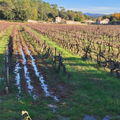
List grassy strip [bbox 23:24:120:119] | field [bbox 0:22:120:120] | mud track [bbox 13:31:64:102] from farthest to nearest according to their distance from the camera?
mud track [bbox 13:31:64:102] < grassy strip [bbox 23:24:120:119] < field [bbox 0:22:120:120]

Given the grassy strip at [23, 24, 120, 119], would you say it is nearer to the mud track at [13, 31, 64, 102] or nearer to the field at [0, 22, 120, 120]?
the field at [0, 22, 120, 120]

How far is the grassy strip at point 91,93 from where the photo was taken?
484 cm

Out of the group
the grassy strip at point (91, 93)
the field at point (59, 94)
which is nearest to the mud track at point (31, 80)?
the field at point (59, 94)

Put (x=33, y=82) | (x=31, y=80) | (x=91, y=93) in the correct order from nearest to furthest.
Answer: (x=91, y=93), (x=33, y=82), (x=31, y=80)

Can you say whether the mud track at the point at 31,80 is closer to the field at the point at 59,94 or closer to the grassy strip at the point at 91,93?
the field at the point at 59,94

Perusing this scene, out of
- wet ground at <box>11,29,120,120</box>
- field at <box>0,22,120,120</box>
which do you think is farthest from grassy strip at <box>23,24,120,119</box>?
wet ground at <box>11,29,120,120</box>

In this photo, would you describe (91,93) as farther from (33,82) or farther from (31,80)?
(31,80)

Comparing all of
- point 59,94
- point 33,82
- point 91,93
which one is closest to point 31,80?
point 33,82

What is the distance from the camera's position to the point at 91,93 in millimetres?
6012

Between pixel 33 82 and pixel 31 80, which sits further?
pixel 31 80

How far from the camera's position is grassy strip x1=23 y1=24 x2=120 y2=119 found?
484 centimetres

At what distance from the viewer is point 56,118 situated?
4.45 metres

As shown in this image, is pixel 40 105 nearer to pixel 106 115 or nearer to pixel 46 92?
pixel 46 92

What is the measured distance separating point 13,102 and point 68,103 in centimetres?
175
